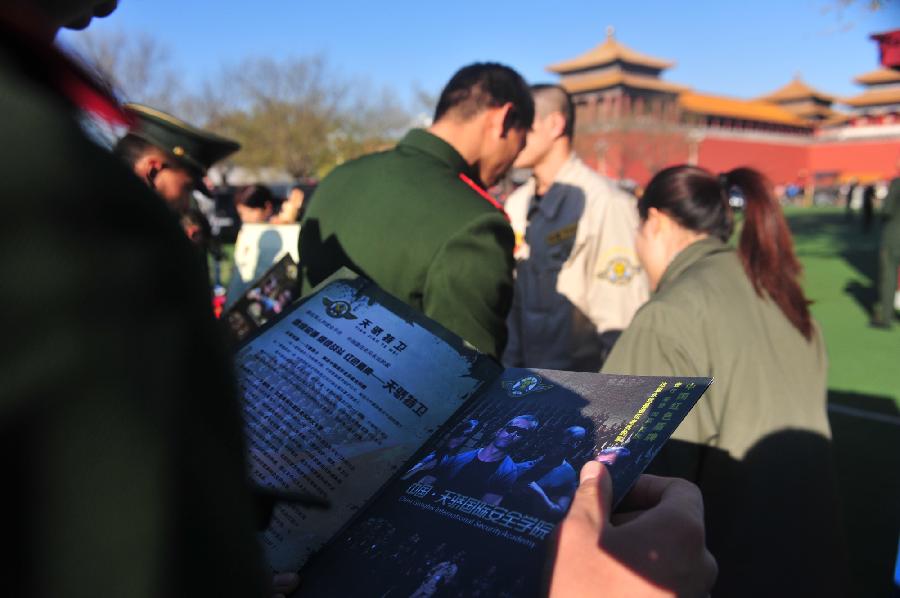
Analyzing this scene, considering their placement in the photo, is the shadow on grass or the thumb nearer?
the thumb

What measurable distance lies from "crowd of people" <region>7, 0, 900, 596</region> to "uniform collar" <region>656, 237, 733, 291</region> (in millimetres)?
13

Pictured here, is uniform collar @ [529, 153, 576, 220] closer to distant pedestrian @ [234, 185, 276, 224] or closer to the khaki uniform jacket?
the khaki uniform jacket

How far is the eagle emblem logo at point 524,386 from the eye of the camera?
0.98m

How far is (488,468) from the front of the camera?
0.85 metres

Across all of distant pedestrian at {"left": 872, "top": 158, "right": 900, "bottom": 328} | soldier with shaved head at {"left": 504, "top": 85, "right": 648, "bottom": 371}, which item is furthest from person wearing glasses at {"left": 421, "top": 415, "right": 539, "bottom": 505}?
distant pedestrian at {"left": 872, "top": 158, "right": 900, "bottom": 328}

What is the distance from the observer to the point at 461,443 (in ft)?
3.01

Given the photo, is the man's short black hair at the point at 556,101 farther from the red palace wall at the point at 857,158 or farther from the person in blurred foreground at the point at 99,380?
the red palace wall at the point at 857,158

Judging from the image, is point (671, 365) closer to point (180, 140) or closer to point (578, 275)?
point (578, 275)

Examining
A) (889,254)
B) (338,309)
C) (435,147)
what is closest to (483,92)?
(435,147)

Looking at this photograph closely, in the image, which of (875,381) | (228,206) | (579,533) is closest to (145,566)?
(579,533)

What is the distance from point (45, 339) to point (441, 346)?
26.7 inches

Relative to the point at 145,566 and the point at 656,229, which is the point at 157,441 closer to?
the point at 145,566

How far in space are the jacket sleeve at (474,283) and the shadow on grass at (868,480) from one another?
211cm

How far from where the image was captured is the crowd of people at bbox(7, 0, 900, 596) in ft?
1.40
